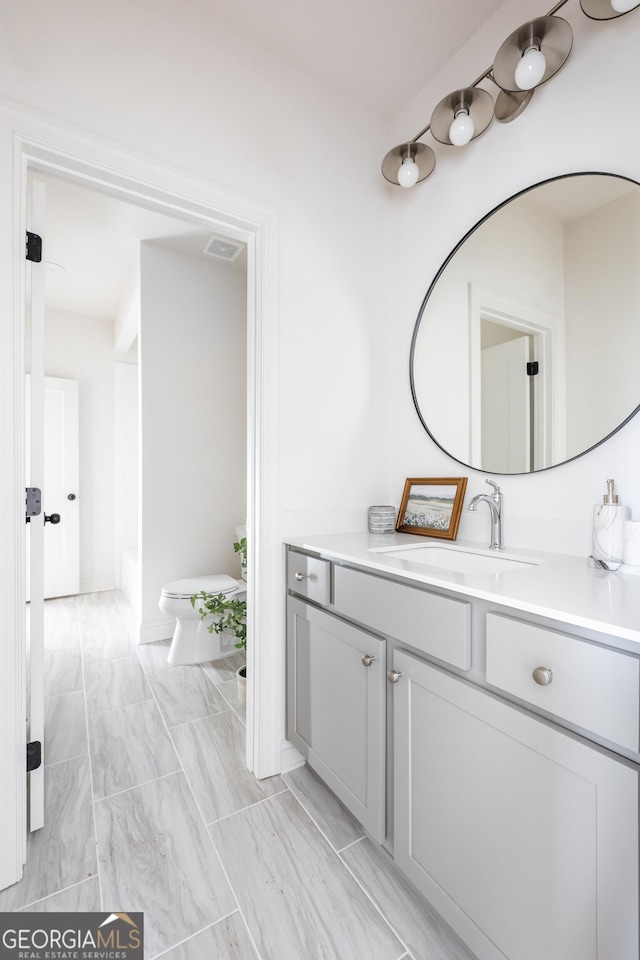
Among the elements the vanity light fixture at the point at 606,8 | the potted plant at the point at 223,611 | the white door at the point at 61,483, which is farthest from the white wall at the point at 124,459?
the vanity light fixture at the point at 606,8

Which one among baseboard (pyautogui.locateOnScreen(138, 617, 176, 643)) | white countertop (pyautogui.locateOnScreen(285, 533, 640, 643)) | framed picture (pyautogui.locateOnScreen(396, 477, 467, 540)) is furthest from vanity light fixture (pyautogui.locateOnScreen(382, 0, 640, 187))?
baseboard (pyautogui.locateOnScreen(138, 617, 176, 643))

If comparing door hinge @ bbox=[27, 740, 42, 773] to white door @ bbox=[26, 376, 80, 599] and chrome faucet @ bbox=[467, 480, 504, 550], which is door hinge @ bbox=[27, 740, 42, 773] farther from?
white door @ bbox=[26, 376, 80, 599]

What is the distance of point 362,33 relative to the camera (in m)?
1.59

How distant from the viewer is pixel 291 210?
1.68 meters

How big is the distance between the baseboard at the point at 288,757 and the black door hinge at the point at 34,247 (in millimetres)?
1830

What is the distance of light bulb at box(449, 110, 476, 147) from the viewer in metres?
1.47

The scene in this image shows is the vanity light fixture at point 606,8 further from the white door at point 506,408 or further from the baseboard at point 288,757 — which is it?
the baseboard at point 288,757

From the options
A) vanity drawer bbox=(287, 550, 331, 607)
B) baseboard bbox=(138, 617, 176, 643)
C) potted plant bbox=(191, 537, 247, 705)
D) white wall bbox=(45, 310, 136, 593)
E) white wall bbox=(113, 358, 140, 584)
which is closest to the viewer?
vanity drawer bbox=(287, 550, 331, 607)

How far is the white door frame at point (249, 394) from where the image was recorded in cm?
120

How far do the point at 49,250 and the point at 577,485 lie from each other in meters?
3.54

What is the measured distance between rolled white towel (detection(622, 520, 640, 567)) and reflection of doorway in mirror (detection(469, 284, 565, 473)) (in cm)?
30

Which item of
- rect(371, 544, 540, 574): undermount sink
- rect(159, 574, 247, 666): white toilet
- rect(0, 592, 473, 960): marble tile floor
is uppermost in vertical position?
rect(371, 544, 540, 574): undermount sink

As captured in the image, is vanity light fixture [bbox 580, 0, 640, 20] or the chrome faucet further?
the chrome faucet

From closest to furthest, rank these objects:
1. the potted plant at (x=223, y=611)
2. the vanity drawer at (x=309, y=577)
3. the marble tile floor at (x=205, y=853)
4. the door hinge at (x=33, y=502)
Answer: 1. the marble tile floor at (x=205, y=853)
2. the door hinge at (x=33, y=502)
3. the vanity drawer at (x=309, y=577)
4. the potted plant at (x=223, y=611)
